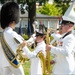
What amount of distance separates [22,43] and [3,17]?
105 cm

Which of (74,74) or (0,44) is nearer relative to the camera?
(74,74)

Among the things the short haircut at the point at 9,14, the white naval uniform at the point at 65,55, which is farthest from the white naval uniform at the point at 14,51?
the white naval uniform at the point at 65,55

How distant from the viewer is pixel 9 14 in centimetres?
794

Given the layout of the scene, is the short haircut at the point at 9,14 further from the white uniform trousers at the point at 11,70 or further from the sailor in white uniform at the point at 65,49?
the sailor in white uniform at the point at 65,49

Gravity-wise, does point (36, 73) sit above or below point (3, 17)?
below

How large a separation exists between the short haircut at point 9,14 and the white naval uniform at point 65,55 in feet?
5.39

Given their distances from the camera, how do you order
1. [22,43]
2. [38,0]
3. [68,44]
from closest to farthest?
[68,44]
[22,43]
[38,0]

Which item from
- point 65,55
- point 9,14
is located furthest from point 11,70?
point 65,55

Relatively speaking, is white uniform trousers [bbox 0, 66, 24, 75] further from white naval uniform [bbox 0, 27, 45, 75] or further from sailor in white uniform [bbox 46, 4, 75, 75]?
sailor in white uniform [bbox 46, 4, 75, 75]

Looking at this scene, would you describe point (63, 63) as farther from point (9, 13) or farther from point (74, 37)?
point (9, 13)

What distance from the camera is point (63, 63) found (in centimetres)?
638

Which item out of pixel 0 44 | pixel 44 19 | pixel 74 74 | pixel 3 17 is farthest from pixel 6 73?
pixel 44 19

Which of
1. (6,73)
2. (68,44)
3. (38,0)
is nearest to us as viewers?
(68,44)

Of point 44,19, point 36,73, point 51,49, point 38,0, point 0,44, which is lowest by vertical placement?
point 44,19
